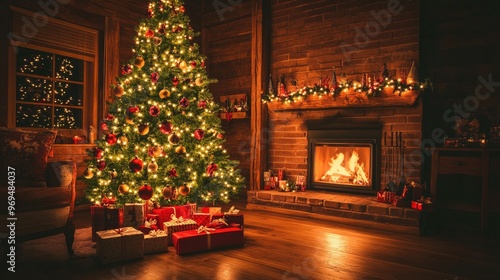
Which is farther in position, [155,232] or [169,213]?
[169,213]

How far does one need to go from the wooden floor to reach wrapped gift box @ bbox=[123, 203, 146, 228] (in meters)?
0.42

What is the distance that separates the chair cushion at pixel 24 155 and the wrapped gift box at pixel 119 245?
83cm

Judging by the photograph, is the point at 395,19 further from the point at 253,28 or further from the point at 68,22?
the point at 68,22

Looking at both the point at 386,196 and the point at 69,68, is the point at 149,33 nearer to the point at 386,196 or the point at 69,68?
the point at 69,68

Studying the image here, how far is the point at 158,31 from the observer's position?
360 cm

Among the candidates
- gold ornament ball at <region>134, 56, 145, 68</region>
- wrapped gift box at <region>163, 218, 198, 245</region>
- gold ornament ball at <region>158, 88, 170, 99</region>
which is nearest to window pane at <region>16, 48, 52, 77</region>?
gold ornament ball at <region>134, 56, 145, 68</region>

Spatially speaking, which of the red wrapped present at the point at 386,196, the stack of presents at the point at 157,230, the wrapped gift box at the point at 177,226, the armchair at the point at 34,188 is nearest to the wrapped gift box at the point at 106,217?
the stack of presents at the point at 157,230

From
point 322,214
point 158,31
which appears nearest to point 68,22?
point 158,31

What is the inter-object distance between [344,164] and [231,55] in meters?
2.69

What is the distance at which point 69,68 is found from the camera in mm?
4559

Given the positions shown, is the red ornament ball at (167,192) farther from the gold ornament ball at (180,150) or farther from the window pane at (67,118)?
the window pane at (67,118)

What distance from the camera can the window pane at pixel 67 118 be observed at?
4.43 meters

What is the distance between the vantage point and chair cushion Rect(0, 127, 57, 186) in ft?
9.32

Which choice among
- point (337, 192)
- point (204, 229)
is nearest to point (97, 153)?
point (204, 229)
